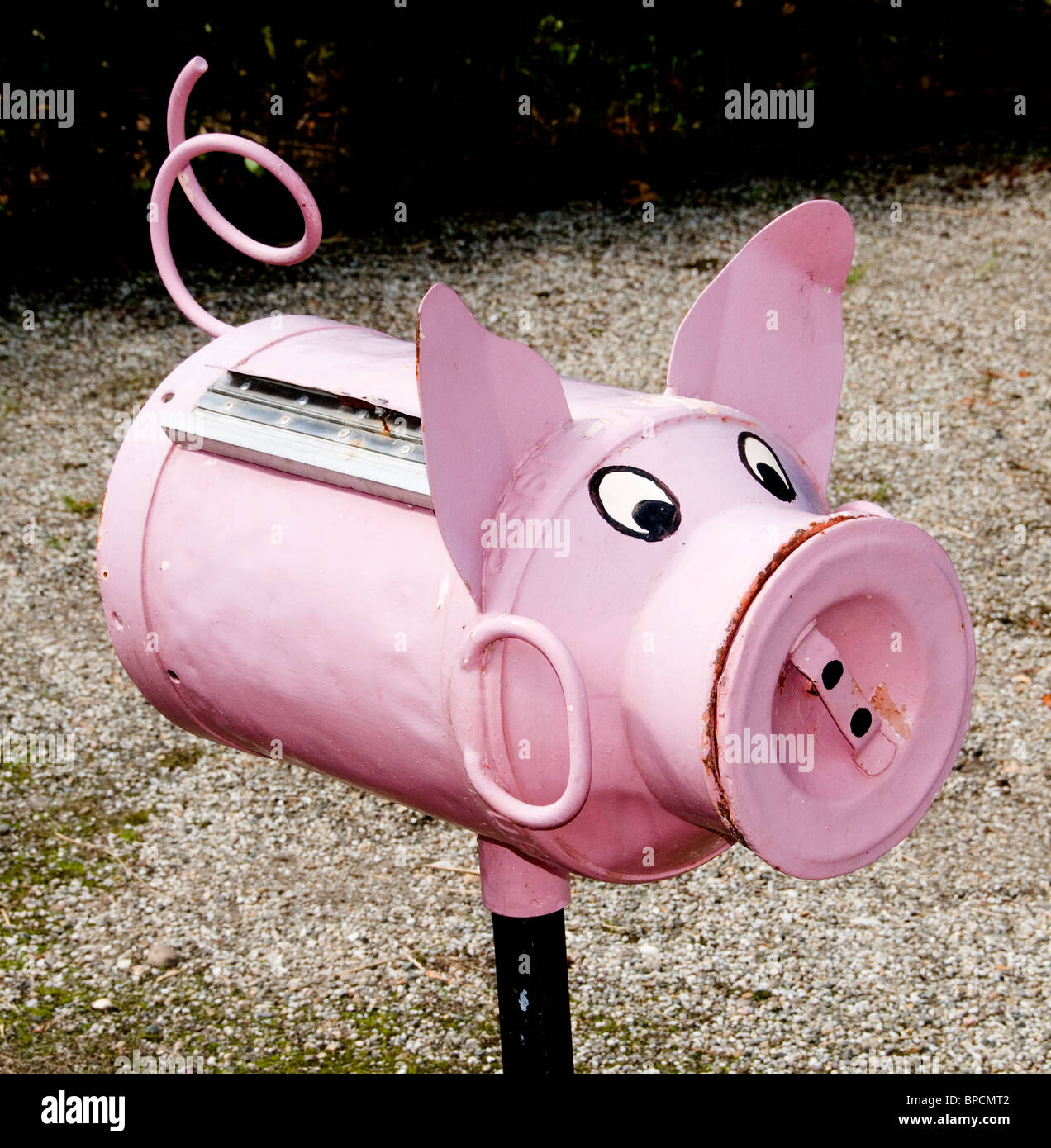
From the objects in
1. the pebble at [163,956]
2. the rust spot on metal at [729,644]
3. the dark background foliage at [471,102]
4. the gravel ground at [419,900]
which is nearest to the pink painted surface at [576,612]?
the rust spot on metal at [729,644]

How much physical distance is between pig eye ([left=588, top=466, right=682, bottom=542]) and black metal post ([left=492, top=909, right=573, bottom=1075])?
0.63 meters

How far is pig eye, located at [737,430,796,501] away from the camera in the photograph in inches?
73.4

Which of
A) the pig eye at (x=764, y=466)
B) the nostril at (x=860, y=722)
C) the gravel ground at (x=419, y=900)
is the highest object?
the pig eye at (x=764, y=466)

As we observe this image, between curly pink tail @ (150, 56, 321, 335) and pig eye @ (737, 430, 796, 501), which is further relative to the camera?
curly pink tail @ (150, 56, 321, 335)

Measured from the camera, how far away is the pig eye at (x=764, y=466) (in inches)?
73.4

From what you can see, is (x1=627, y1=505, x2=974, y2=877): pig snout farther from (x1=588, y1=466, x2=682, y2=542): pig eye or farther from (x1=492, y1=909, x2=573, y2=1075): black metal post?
(x1=492, y1=909, x2=573, y2=1075): black metal post

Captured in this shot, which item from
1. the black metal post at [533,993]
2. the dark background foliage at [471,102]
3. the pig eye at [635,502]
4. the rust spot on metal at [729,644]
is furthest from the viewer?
the dark background foliage at [471,102]

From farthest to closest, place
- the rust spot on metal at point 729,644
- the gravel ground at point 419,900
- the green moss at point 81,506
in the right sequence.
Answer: the green moss at point 81,506 → the gravel ground at point 419,900 → the rust spot on metal at point 729,644

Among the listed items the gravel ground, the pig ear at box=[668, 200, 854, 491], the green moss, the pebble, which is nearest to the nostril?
the pig ear at box=[668, 200, 854, 491]

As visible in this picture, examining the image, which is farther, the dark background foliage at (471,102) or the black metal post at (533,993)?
the dark background foliage at (471,102)

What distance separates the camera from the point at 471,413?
172cm

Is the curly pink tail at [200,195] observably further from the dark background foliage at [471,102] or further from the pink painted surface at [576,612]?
the dark background foliage at [471,102]

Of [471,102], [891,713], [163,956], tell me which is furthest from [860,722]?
[471,102]
